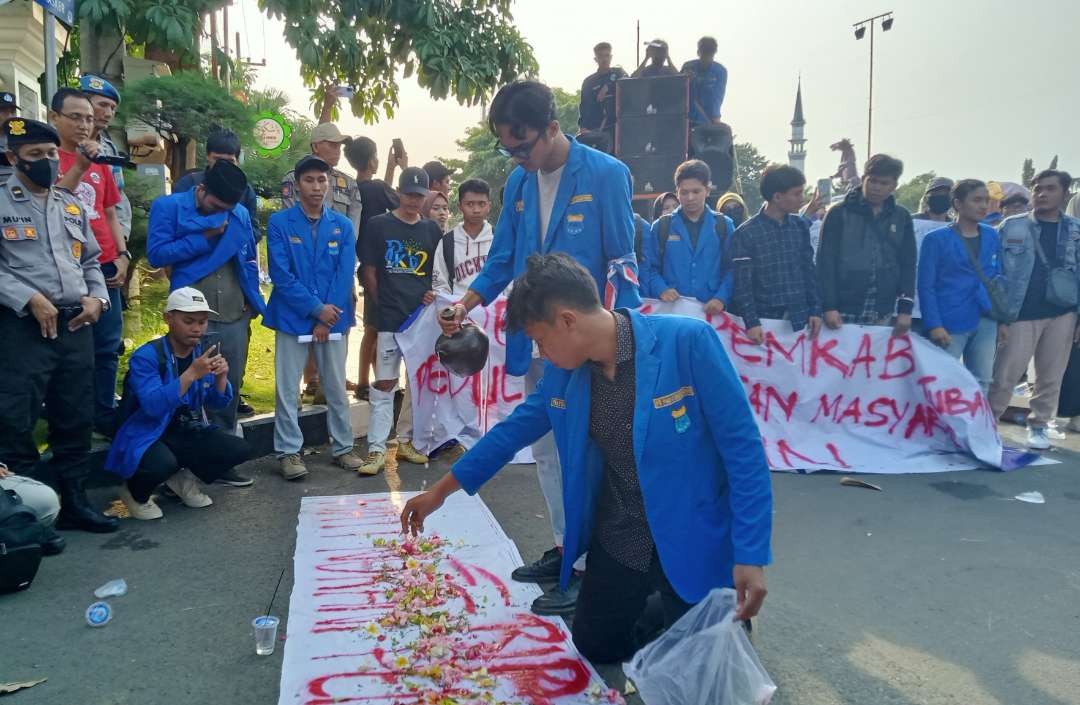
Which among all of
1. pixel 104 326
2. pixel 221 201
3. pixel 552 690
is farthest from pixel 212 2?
pixel 552 690

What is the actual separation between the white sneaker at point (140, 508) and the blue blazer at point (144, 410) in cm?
18

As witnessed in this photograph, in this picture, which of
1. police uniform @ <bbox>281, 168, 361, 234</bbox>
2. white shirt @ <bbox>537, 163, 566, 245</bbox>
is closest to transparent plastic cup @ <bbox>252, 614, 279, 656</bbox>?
white shirt @ <bbox>537, 163, 566, 245</bbox>

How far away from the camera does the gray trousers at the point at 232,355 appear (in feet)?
16.3

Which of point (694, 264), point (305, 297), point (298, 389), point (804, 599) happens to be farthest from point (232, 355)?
point (804, 599)

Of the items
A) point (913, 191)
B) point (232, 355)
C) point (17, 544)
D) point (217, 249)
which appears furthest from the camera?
point (913, 191)

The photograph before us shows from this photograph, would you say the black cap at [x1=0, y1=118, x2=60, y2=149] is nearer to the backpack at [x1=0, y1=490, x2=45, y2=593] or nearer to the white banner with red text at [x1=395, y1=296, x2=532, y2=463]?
the backpack at [x1=0, y1=490, x2=45, y2=593]

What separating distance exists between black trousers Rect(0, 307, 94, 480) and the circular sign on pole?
5.71 meters

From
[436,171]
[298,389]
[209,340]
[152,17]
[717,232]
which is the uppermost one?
[152,17]

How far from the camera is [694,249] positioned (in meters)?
6.06

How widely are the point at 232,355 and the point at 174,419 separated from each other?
27.2 inches

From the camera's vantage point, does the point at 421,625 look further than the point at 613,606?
Yes

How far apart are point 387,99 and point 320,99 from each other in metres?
0.92

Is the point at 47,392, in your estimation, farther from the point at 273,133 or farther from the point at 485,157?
the point at 485,157

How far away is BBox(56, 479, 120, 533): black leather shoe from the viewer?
420 cm
